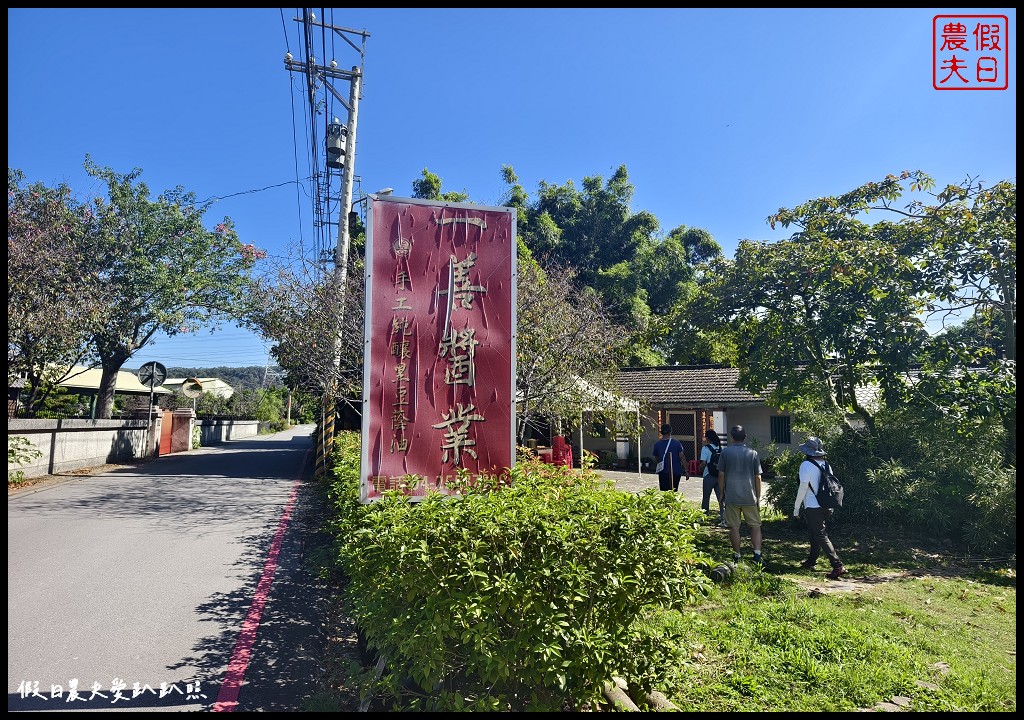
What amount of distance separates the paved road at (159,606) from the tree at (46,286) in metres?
4.08

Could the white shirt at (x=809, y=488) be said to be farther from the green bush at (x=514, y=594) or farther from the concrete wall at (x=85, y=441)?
the concrete wall at (x=85, y=441)

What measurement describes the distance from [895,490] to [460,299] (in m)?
7.28

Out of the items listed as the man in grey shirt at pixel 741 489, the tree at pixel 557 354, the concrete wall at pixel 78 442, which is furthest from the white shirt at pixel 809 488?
the concrete wall at pixel 78 442

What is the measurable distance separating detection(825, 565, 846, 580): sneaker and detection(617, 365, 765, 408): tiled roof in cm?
1134

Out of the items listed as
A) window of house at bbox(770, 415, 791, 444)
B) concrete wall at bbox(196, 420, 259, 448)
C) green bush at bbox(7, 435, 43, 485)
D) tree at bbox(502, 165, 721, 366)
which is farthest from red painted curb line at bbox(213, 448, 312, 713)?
concrete wall at bbox(196, 420, 259, 448)

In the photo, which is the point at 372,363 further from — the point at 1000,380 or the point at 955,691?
the point at 1000,380

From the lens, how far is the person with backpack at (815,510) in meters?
6.74

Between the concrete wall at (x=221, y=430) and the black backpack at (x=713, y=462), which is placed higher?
the black backpack at (x=713, y=462)

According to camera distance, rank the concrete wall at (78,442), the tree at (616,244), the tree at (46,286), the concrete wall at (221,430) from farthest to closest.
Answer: the concrete wall at (221,430)
the tree at (616,244)
the concrete wall at (78,442)
the tree at (46,286)

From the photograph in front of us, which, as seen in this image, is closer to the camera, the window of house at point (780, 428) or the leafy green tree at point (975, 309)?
the leafy green tree at point (975, 309)

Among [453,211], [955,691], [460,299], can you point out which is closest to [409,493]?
[460,299]

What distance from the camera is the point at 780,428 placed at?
18.7 metres

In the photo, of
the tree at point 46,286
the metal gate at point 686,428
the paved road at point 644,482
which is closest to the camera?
the tree at point 46,286

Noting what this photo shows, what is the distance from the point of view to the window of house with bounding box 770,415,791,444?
1855 centimetres
